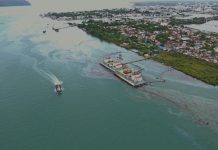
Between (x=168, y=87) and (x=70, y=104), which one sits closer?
(x=70, y=104)

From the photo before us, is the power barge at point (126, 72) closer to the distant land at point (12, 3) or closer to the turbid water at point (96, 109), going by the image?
the turbid water at point (96, 109)

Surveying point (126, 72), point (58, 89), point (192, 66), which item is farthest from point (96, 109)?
point (192, 66)

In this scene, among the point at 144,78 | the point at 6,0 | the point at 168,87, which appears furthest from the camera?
the point at 6,0

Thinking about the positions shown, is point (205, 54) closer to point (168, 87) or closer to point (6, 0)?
point (168, 87)

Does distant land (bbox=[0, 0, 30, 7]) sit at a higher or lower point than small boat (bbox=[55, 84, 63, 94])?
higher

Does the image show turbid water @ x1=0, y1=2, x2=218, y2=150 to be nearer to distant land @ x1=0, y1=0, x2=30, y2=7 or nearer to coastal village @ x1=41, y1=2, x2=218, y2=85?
coastal village @ x1=41, y1=2, x2=218, y2=85

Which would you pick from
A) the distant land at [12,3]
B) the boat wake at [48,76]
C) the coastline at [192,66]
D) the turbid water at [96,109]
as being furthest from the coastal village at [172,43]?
the distant land at [12,3]

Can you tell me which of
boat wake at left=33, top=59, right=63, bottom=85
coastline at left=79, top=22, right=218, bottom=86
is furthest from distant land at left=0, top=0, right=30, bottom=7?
boat wake at left=33, top=59, right=63, bottom=85

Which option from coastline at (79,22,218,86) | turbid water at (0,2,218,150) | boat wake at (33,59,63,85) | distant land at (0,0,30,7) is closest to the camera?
turbid water at (0,2,218,150)

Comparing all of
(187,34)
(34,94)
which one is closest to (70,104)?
(34,94)
